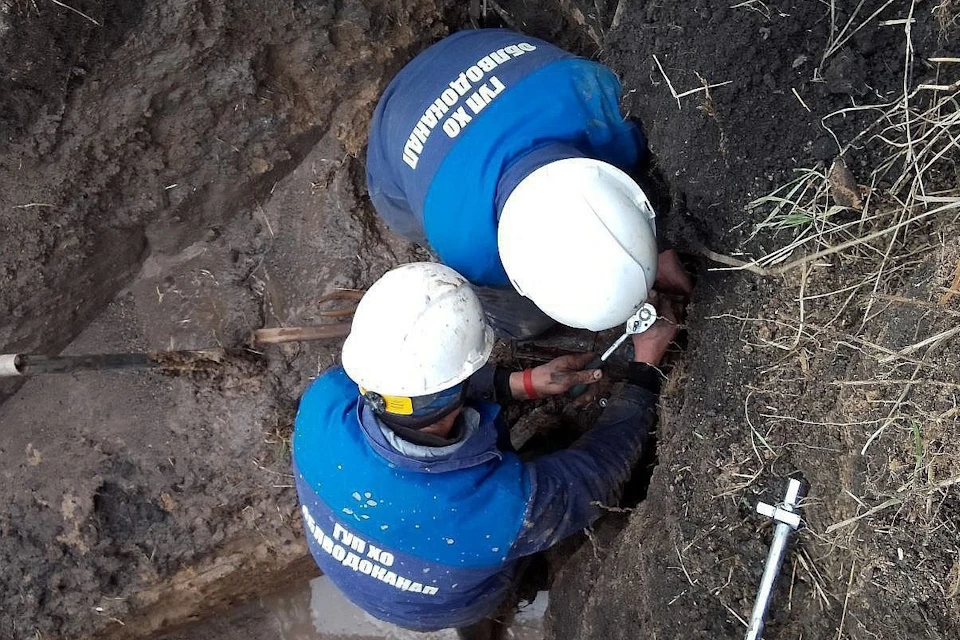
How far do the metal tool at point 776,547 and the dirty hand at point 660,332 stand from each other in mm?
639

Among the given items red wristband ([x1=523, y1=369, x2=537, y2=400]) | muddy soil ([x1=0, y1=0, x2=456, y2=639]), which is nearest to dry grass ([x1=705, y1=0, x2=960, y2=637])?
red wristband ([x1=523, y1=369, x2=537, y2=400])

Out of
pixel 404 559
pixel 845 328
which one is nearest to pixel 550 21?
pixel 845 328

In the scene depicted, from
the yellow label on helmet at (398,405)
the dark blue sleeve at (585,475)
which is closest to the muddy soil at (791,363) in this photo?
the dark blue sleeve at (585,475)

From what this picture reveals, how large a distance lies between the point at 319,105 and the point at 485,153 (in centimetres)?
143

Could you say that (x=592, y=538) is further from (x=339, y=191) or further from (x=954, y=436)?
(x=339, y=191)

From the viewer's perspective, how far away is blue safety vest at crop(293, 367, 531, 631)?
7.25 ft

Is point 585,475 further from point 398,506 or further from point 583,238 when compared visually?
point 583,238

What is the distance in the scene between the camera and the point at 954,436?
54.8 inches

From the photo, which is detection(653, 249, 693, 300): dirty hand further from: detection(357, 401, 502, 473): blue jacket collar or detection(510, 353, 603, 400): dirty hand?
detection(357, 401, 502, 473): blue jacket collar

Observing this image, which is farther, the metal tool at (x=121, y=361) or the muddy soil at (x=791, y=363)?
the metal tool at (x=121, y=361)

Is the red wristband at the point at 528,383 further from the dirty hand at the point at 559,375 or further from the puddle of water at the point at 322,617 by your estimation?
the puddle of water at the point at 322,617

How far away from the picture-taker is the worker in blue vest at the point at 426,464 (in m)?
2.19

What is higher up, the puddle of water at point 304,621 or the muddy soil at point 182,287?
the muddy soil at point 182,287

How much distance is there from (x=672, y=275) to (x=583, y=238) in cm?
48
